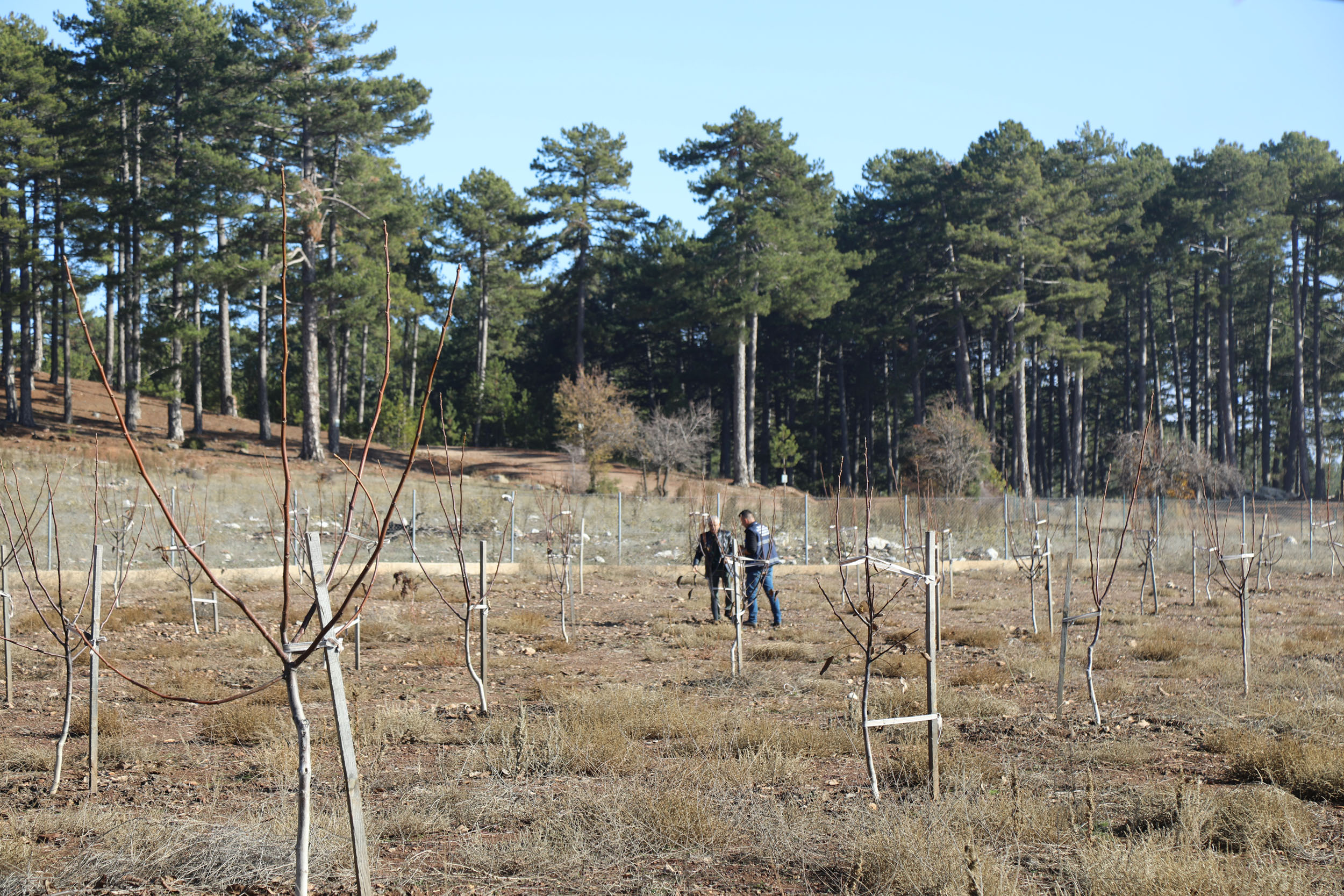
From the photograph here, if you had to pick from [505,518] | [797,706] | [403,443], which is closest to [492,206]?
[403,443]

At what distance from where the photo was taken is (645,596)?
60.2 ft

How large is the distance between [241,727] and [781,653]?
596 centimetres

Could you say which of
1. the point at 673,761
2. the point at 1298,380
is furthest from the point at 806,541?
the point at 1298,380

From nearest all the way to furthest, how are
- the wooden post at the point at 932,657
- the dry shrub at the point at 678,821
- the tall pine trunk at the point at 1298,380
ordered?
the dry shrub at the point at 678,821 → the wooden post at the point at 932,657 → the tall pine trunk at the point at 1298,380

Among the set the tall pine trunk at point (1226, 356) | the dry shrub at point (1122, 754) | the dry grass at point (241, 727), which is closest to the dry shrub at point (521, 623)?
the dry grass at point (241, 727)

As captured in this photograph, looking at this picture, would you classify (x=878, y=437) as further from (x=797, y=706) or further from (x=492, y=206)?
(x=797, y=706)

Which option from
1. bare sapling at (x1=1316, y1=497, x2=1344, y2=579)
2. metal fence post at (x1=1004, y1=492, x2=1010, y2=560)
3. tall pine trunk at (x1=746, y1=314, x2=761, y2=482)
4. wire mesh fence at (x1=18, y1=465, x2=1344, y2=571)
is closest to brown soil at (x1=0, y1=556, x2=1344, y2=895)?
wire mesh fence at (x1=18, y1=465, x2=1344, y2=571)

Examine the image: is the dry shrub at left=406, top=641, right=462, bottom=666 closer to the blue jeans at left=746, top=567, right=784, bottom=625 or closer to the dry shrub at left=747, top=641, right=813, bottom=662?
the dry shrub at left=747, top=641, right=813, bottom=662

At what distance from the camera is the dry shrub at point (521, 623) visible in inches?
532

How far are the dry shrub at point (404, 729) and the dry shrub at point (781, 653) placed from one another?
15.2ft

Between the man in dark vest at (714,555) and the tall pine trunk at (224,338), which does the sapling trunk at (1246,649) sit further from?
the tall pine trunk at (224,338)

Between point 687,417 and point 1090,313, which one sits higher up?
point 1090,313

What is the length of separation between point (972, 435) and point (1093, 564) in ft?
107

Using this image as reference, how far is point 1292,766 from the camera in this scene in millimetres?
5918
